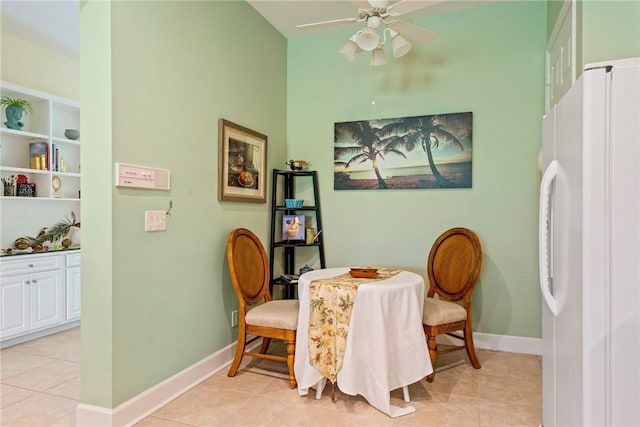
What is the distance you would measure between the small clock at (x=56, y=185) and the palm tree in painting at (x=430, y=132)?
349cm

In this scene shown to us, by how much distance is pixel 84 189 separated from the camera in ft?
6.77

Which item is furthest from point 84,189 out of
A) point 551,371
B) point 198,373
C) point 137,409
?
point 551,371

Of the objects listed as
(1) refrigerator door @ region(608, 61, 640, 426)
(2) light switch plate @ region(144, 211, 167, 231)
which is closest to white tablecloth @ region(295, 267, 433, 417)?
(2) light switch plate @ region(144, 211, 167, 231)

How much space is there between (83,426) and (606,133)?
269 centimetres

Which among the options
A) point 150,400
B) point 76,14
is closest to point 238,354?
point 150,400

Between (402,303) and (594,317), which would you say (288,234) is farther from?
(594,317)

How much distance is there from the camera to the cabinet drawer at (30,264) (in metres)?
3.36

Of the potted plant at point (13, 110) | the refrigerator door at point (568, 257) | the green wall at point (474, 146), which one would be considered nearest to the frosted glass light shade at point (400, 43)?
the green wall at point (474, 146)

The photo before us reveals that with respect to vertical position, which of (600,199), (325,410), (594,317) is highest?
(600,199)

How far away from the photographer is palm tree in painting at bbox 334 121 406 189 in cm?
357

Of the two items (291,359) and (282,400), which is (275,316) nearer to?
(291,359)

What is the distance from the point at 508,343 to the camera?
3264mm

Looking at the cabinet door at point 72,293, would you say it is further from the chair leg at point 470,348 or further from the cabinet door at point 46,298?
the chair leg at point 470,348

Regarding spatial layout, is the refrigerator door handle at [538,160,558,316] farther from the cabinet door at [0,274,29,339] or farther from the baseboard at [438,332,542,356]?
the cabinet door at [0,274,29,339]
